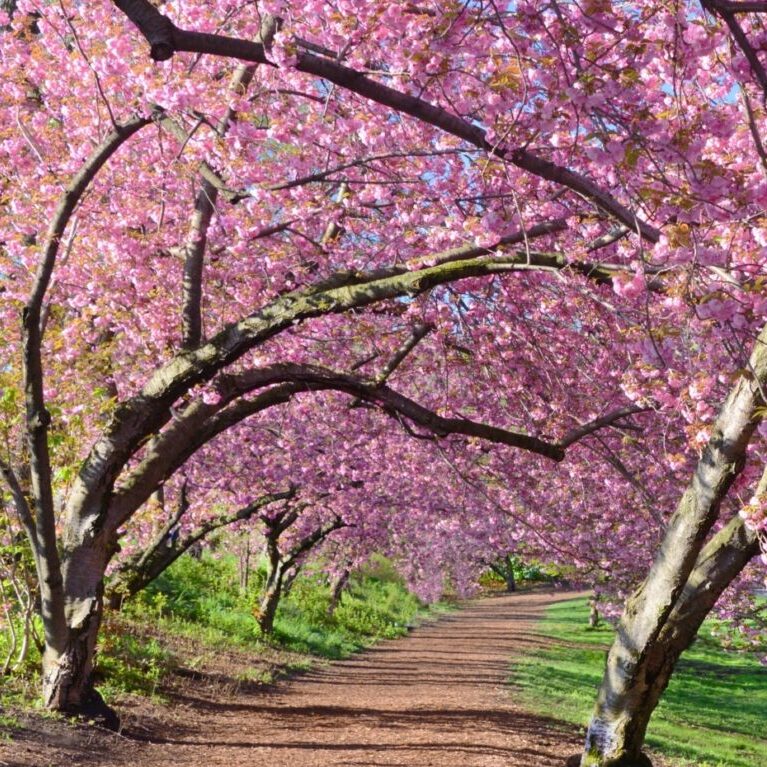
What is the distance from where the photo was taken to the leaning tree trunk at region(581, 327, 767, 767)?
6469 mm

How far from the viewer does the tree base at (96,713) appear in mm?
7859

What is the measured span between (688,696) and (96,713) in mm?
14433

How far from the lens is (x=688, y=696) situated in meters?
18.6

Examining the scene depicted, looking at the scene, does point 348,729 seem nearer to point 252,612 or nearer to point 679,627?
point 679,627

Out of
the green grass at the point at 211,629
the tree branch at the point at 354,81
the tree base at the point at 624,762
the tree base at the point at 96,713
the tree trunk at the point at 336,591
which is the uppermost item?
the tree branch at the point at 354,81

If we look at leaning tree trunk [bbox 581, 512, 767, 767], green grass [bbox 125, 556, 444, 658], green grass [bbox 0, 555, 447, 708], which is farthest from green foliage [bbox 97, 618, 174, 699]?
leaning tree trunk [bbox 581, 512, 767, 767]

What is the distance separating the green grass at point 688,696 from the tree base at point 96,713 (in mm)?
6261

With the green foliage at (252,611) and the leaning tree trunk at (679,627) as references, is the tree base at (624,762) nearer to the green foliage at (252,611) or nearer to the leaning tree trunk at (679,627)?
the leaning tree trunk at (679,627)

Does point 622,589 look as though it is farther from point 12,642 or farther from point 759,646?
point 12,642

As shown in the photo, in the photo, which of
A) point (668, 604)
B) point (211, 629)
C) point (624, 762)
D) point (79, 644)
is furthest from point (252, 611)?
point (668, 604)

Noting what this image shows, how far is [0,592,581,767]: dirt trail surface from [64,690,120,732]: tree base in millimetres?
192

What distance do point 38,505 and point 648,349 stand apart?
198 inches

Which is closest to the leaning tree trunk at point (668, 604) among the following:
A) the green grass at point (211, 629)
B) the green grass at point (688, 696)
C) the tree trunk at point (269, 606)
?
the green grass at point (688, 696)

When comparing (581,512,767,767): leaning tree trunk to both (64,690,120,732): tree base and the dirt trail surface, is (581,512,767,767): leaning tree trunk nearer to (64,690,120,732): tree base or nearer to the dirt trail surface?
the dirt trail surface
